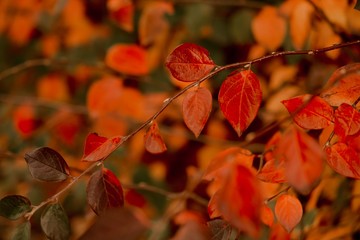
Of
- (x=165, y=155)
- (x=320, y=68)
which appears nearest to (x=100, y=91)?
(x=165, y=155)

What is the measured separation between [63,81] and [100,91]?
1.25 ft

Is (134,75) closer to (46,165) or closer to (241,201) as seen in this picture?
(46,165)

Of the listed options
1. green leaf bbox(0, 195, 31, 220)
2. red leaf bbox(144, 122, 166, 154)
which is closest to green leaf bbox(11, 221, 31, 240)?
green leaf bbox(0, 195, 31, 220)

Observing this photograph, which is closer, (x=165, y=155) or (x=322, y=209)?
(x=322, y=209)

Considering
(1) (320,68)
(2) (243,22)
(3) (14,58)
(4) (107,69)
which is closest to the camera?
(1) (320,68)

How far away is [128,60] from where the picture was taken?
4.15 ft

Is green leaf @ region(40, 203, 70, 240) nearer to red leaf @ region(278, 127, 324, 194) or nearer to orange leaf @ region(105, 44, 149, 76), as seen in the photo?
red leaf @ region(278, 127, 324, 194)

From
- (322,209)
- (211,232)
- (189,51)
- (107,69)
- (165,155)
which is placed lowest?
(165,155)

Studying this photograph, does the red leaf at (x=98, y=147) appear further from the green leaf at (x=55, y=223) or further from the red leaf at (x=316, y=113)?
the red leaf at (x=316, y=113)

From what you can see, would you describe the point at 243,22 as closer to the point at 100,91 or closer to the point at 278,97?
the point at 278,97

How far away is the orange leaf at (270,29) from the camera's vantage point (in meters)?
1.04

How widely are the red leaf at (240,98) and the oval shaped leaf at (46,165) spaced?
190 mm

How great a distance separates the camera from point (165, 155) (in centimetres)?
147

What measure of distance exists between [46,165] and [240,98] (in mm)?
222
